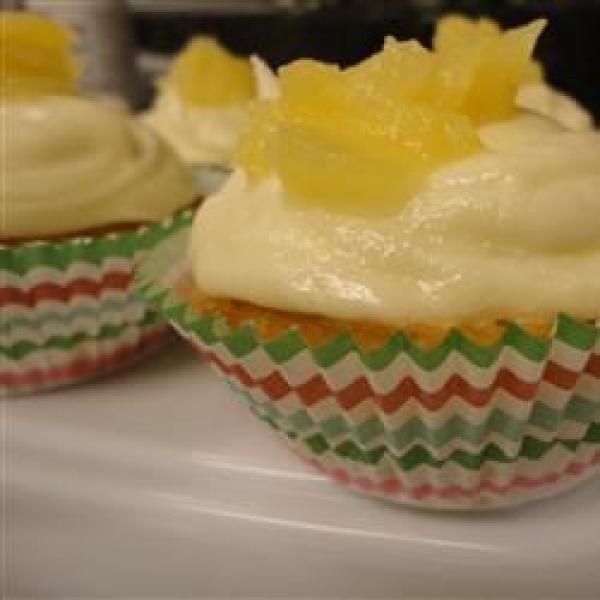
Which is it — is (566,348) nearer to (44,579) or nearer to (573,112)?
(44,579)

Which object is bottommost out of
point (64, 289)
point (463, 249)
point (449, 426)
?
point (64, 289)

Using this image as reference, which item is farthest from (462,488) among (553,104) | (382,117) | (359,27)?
(359,27)

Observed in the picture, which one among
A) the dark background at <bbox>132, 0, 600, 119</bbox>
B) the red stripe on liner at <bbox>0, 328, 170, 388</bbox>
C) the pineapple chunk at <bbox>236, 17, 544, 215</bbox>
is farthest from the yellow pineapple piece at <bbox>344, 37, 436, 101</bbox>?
the dark background at <bbox>132, 0, 600, 119</bbox>

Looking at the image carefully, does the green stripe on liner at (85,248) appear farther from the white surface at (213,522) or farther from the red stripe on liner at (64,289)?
the white surface at (213,522)

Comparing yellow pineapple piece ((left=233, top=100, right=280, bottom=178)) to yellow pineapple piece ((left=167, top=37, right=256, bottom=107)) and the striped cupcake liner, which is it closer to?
the striped cupcake liner

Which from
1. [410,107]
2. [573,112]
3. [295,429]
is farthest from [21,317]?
[573,112]

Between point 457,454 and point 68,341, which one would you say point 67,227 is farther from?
point 457,454
